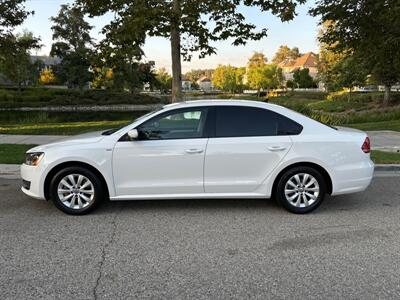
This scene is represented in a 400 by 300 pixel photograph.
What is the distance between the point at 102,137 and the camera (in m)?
5.91

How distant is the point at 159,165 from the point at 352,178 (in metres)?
2.77

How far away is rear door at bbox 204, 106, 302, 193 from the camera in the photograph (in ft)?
19.1

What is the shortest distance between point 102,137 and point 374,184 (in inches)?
201

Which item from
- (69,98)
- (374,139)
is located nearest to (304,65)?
(69,98)

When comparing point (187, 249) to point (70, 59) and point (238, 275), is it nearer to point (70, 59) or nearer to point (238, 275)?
point (238, 275)

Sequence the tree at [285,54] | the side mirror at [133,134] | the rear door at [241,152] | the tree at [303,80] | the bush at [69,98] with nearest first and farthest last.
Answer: the side mirror at [133,134], the rear door at [241,152], the bush at [69,98], the tree at [303,80], the tree at [285,54]

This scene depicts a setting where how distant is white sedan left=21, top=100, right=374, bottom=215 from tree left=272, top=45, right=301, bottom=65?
504 feet

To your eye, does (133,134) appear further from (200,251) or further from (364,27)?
(364,27)

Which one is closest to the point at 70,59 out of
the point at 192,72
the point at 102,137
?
the point at 102,137

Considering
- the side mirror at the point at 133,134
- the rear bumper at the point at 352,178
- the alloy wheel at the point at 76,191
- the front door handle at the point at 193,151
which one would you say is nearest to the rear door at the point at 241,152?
the front door handle at the point at 193,151

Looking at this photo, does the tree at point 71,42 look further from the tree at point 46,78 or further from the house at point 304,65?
the house at point 304,65

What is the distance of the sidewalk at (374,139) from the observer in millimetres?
11781

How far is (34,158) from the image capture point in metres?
5.91

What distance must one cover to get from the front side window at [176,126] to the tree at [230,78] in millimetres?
99264
